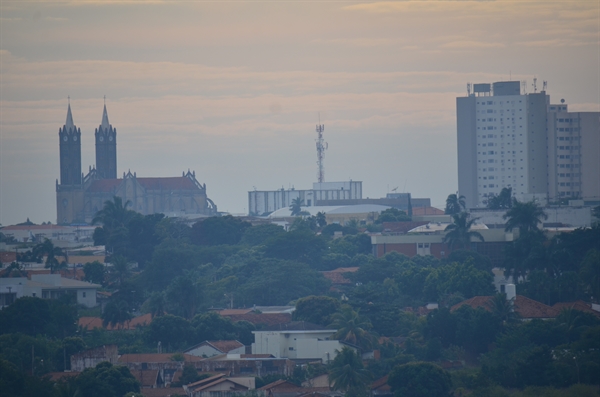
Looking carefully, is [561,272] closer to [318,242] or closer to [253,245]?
[318,242]

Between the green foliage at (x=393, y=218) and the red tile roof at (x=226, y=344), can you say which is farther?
the green foliage at (x=393, y=218)

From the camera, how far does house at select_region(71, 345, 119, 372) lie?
190 feet

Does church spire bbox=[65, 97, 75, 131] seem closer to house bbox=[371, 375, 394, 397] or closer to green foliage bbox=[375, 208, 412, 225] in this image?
green foliage bbox=[375, 208, 412, 225]

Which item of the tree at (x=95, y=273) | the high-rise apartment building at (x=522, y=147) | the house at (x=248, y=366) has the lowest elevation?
the house at (x=248, y=366)

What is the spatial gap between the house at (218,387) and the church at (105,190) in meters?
133

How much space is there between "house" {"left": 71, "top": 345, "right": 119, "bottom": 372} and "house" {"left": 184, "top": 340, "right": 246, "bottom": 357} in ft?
15.5

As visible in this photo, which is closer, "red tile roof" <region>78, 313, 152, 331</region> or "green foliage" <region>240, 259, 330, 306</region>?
"red tile roof" <region>78, 313, 152, 331</region>

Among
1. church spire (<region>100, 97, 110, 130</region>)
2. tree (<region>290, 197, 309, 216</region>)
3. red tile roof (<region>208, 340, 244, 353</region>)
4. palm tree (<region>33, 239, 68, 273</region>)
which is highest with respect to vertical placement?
church spire (<region>100, 97, 110, 130</region>)

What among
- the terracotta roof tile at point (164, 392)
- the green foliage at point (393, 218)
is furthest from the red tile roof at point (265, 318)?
the green foliage at point (393, 218)

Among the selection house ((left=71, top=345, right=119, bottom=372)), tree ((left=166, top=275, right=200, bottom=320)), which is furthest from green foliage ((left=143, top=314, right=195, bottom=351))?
tree ((left=166, top=275, right=200, bottom=320))

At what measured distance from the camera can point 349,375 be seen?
174ft

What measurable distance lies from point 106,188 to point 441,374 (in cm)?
14028

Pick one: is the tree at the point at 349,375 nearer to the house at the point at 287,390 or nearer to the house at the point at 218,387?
the house at the point at 287,390

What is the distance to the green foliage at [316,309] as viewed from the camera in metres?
68.8
